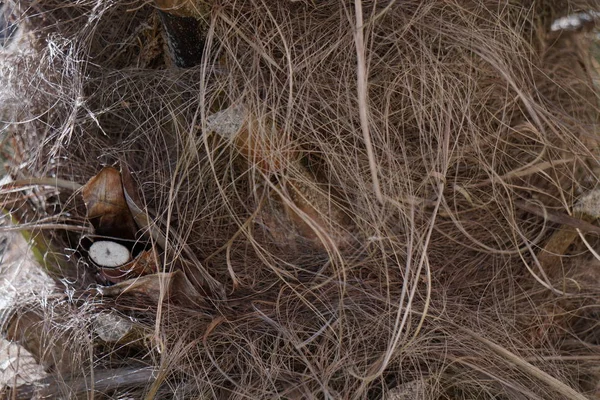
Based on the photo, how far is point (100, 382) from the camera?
1.11 metres

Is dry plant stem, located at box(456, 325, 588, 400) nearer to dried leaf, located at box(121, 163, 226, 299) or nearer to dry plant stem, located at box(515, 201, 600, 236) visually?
dry plant stem, located at box(515, 201, 600, 236)

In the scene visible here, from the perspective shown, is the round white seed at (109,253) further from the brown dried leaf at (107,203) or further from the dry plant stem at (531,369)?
the dry plant stem at (531,369)

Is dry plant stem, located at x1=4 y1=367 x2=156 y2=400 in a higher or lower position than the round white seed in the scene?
lower

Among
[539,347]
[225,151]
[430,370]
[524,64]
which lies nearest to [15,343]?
[225,151]

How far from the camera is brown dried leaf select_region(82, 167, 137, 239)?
3.59 feet

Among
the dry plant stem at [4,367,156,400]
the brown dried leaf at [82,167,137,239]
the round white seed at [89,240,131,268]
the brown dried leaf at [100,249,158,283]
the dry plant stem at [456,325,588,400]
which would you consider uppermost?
the brown dried leaf at [82,167,137,239]

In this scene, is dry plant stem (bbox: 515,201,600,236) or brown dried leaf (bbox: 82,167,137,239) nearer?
brown dried leaf (bbox: 82,167,137,239)

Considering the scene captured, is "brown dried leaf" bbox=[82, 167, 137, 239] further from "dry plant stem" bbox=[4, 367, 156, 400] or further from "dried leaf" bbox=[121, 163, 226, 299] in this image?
"dry plant stem" bbox=[4, 367, 156, 400]

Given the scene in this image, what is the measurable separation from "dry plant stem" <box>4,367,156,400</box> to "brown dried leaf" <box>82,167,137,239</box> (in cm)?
24

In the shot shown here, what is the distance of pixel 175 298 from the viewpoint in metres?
1.13

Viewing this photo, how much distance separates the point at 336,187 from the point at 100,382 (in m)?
0.54

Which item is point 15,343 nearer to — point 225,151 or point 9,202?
point 9,202

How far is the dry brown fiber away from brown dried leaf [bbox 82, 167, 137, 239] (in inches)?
1.8

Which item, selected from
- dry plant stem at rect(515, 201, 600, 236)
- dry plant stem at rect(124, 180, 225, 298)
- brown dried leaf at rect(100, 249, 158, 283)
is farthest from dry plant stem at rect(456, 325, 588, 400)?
brown dried leaf at rect(100, 249, 158, 283)
